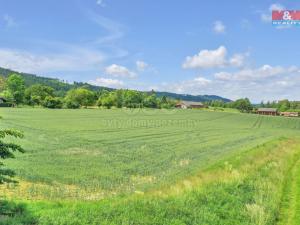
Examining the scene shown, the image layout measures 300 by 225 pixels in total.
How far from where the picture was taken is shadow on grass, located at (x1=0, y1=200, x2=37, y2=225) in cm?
1248

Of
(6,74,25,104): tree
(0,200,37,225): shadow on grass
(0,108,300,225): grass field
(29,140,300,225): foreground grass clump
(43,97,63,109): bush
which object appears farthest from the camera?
(43,97,63,109): bush

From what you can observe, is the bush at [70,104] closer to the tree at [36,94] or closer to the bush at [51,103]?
the bush at [51,103]

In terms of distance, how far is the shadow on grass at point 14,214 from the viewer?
12484 mm

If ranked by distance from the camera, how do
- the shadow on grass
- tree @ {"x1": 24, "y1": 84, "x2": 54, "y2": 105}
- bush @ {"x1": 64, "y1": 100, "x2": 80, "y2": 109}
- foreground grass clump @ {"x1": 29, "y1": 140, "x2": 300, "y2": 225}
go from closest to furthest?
the shadow on grass → foreground grass clump @ {"x1": 29, "y1": 140, "x2": 300, "y2": 225} → tree @ {"x1": 24, "y1": 84, "x2": 54, "y2": 105} → bush @ {"x1": 64, "y1": 100, "x2": 80, "y2": 109}

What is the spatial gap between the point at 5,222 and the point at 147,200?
257 inches

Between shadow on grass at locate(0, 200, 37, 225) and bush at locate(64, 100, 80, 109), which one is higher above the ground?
bush at locate(64, 100, 80, 109)

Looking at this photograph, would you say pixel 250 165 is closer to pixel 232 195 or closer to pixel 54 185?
pixel 232 195

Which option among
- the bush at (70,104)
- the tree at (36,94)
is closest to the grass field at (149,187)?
the bush at (70,104)

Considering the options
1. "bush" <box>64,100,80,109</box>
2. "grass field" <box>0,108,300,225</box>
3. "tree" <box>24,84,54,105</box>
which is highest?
"tree" <box>24,84,54,105</box>

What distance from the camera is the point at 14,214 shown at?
13.6m

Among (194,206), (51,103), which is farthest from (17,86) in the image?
(194,206)

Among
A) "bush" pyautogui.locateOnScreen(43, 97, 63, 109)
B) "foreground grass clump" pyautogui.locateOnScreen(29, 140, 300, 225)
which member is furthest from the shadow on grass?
"bush" pyautogui.locateOnScreen(43, 97, 63, 109)

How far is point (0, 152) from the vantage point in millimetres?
12867

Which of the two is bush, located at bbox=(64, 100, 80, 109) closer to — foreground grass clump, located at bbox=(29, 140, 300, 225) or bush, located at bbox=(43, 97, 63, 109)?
bush, located at bbox=(43, 97, 63, 109)
